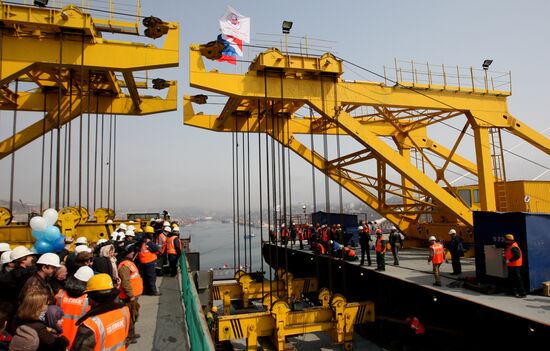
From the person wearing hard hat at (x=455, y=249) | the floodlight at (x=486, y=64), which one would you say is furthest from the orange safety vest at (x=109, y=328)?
the floodlight at (x=486, y=64)

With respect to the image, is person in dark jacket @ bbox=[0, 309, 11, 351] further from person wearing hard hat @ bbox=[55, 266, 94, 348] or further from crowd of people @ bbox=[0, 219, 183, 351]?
person wearing hard hat @ bbox=[55, 266, 94, 348]

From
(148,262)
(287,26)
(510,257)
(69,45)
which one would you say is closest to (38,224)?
(148,262)

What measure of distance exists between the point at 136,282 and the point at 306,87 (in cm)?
873

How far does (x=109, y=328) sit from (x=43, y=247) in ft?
14.7

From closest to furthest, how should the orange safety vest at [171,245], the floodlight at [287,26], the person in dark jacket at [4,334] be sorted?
1. the person in dark jacket at [4,334]
2. the orange safety vest at [171,245]
3. the floodlight at [287,26]

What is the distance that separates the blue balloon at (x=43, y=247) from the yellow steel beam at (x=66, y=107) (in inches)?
353

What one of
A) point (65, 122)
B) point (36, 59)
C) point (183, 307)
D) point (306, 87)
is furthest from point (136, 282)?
point (65, 122)

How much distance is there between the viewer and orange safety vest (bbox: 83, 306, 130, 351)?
2.62 metres

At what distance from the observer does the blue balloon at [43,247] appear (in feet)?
20.3

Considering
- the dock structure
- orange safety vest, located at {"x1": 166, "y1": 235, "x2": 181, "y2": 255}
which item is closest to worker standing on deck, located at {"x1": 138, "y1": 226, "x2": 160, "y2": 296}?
orange safety vest, located at {"x1": 166, "y1": 235, "x2": 181, "y2": 255}

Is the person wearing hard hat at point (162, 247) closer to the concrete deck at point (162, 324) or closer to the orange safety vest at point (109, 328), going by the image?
the concrete deck at point (162, 324)

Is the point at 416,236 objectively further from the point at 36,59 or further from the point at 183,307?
the point at 36,59

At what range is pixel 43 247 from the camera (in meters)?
6.20

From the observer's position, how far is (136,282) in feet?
18.6
